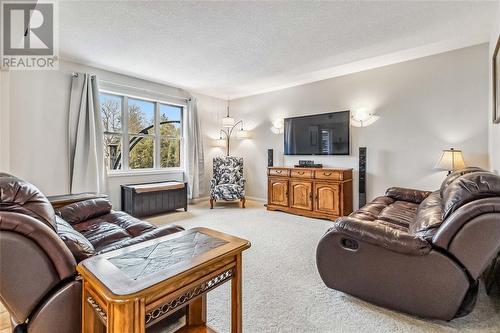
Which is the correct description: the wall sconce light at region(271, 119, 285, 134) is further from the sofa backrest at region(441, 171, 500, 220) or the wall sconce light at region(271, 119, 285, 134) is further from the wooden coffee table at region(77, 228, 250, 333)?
the wooden coffee table at region(77, 228, 250, 333)

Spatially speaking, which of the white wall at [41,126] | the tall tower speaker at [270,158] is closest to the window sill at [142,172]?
the white wall at [41,126]

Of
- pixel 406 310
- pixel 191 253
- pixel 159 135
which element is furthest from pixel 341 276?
pixel 159 135

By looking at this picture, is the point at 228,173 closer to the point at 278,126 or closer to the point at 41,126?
the point at 278,126

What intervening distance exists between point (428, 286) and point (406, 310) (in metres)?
0.24

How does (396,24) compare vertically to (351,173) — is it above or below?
above

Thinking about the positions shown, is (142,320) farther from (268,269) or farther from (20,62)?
(20,62)

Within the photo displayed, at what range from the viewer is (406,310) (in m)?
1.63

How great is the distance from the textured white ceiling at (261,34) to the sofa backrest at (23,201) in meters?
1.90

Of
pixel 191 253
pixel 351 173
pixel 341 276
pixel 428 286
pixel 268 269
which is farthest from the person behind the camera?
pixel 351 173

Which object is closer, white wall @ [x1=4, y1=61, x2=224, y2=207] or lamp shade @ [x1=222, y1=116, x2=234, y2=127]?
white wall @ [x1=4, y1=61, x2=224, y2=207]

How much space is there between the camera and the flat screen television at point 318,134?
171 inches

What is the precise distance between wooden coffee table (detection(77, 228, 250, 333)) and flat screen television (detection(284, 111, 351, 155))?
11.6 ft

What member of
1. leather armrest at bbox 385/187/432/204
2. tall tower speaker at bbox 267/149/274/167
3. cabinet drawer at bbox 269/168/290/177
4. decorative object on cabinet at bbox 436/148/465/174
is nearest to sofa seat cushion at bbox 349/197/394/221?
leather armrest at bbox 385/187/432/204

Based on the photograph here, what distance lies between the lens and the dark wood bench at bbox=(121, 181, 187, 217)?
4.11 metres
